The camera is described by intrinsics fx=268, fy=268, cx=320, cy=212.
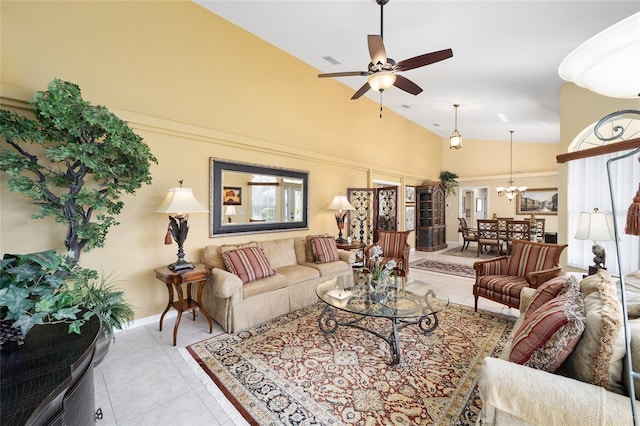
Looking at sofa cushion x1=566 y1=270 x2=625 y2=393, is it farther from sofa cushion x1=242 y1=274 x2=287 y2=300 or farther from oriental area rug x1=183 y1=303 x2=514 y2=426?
sofa cushion x1=242 y1=274 x2=287 y2=300

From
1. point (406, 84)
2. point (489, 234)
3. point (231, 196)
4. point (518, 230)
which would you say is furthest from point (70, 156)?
point (518, 230)

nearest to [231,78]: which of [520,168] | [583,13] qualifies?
[583,13]

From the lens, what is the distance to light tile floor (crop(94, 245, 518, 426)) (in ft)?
5.94

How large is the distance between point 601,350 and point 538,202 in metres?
9.43

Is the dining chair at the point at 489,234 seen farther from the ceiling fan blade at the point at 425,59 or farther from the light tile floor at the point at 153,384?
the light tile floor at the point at 153,384

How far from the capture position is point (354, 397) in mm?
1980

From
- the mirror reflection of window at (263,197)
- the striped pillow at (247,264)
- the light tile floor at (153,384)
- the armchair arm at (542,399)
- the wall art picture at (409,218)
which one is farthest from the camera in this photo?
the wall art picture at (409,218)

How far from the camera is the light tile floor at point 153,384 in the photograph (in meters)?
1.81

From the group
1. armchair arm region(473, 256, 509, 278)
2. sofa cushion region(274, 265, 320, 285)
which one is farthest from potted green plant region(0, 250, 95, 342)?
armchair arm region(473, 256, 509, 278)

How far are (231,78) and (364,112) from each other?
3.41 m

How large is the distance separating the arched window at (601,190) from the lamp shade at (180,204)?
16.7ft

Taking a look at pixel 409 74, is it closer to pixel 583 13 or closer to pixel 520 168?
pixel 583 13

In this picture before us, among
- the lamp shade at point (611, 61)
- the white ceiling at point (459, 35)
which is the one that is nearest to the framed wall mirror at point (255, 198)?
the white ceiling at point (459, 35)

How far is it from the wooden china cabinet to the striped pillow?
629cm
